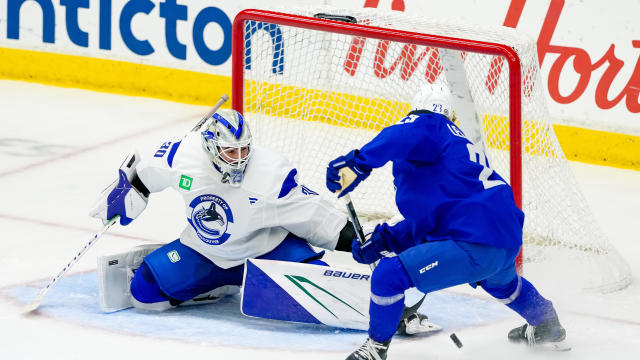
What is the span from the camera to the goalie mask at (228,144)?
13.8 ft

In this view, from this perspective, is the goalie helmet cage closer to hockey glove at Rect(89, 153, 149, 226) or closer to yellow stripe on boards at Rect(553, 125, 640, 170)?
hockey glove at Rect(89, 153, 149, 226)

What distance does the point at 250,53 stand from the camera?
5.45 meters

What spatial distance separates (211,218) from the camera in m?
4.32

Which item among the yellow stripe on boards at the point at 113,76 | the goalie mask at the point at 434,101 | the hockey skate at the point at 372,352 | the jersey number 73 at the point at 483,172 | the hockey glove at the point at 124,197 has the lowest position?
the yellow stripe on boards at the point at 113,76

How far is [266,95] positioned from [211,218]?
1.34 meters

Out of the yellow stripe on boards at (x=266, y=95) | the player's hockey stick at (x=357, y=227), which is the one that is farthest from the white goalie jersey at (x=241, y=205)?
the yellow stripe on boards at (x=266, y=95)

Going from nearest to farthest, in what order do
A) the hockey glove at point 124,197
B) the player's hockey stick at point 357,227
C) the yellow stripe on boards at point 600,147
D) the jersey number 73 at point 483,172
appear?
the jersey number 73 at point 483,172 → the player's hockey stick at point 357,227 → the hockey glove at point 124,197 → the yellow stripe on boards at point 600,147

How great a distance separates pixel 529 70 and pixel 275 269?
53.1 inches

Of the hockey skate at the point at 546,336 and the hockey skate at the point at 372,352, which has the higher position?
the hockey skate at the point at 372,352

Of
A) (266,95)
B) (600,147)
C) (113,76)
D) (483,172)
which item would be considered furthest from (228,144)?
(113,76)

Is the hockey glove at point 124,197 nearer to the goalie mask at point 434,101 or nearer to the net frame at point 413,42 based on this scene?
the net frame at point 413,42

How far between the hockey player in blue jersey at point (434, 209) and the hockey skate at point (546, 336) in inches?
11.9

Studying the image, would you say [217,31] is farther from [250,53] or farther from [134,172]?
[134,172]

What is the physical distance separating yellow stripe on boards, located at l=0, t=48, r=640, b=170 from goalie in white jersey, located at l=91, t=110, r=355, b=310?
105 centimetres
